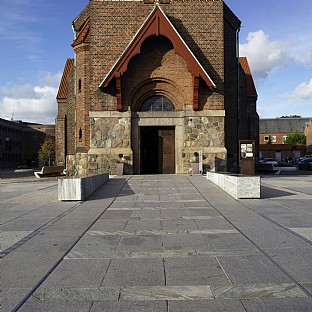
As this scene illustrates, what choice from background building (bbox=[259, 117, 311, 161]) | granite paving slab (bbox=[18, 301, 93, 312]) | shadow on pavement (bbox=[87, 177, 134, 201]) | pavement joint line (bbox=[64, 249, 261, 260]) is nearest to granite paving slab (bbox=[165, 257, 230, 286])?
pavement joint line (bbox=[64, 249, 261, 260])

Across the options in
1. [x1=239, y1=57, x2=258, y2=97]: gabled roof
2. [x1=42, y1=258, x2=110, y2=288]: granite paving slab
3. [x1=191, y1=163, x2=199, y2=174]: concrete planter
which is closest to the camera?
[x1=42, y1=258, x2=110, y2=288]: granite paving slab

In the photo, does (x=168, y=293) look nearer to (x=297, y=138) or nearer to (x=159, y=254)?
(x=159, y=254)

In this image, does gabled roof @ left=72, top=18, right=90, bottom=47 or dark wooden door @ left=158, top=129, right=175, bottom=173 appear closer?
dark wooden door @ left=158, top=129, right=175, bottom=173

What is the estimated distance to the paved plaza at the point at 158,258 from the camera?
14.4ft

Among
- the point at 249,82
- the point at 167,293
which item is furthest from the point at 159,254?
the point at 249,82

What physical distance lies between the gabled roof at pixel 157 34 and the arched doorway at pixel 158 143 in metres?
3.15

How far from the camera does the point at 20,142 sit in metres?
98.9

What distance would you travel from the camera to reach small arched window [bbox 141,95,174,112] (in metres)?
25.8

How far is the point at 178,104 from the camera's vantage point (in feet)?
83.2

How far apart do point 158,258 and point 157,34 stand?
19.9m

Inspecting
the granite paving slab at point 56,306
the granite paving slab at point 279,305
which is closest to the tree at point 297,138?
the granite paving slab at point 279,305

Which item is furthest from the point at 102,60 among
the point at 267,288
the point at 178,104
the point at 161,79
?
the point at 267,288

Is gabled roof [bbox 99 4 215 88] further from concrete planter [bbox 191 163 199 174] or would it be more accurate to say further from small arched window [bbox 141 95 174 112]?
concrete planter [bbox 191 163 199 174]

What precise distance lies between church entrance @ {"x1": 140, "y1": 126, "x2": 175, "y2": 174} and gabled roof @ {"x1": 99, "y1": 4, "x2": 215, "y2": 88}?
4.19m
